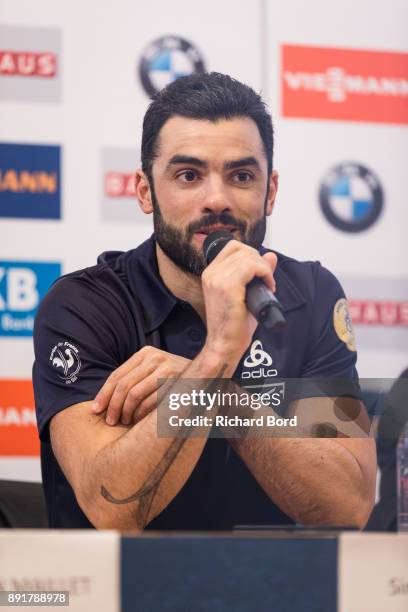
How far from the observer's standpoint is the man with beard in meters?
1.18

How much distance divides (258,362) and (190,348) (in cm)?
11

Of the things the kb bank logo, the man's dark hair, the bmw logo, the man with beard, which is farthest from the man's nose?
the bmw logo

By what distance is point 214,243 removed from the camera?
50.3 inches

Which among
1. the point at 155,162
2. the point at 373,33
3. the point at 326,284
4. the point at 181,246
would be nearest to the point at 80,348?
the point at 181,246

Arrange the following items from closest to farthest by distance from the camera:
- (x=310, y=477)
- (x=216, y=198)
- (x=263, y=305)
→ (x=263, y=305)
(x=310, y=477)
(x=216, y=198)

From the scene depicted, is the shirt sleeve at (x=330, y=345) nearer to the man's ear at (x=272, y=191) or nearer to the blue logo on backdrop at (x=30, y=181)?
the man's ear at (x=272, y=191)

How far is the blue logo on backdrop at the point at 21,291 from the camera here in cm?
156

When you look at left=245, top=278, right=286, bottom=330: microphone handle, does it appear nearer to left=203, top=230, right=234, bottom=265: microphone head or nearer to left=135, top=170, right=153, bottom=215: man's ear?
left=203, top=230, right=234, bottom=265: microphone head

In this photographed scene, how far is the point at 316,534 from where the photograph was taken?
0.89 m

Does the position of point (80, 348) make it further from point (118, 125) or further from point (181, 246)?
point (118, 125)

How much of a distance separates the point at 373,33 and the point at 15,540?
A: 1.23 metres

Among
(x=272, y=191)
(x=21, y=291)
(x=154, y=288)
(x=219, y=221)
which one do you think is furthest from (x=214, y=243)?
(x=21, y=291)

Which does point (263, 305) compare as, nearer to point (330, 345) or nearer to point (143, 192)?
point (330, 345)

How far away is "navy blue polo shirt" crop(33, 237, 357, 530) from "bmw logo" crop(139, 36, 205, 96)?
346mm
